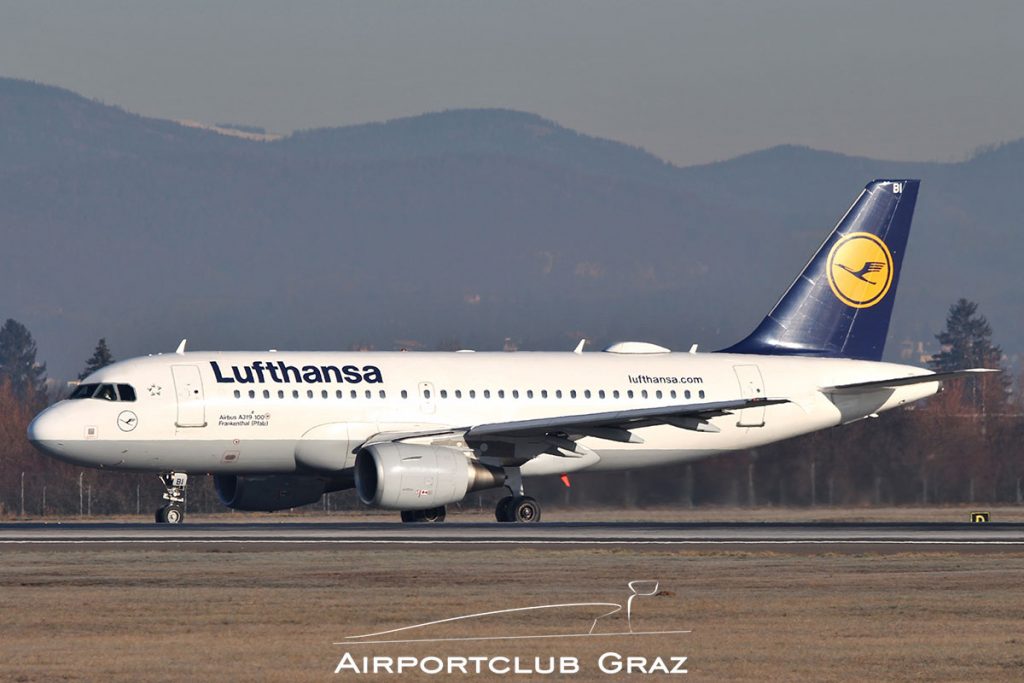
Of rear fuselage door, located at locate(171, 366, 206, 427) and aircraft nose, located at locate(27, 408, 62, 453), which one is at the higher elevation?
rear fuselage door, located at locate(171, 366, 206, 427)

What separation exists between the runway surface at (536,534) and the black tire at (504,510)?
1.99 metres

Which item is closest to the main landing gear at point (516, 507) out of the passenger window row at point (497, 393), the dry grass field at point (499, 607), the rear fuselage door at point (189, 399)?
the passenger window row at point (497, 393)

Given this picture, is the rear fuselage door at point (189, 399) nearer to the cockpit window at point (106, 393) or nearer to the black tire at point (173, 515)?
the cockpit window at point (106, 393)

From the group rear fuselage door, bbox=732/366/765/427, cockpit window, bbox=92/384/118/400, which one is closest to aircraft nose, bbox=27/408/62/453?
cockpit window, bbox=92/384/118/400

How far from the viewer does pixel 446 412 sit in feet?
148

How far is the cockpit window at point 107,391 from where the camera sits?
43.2 m

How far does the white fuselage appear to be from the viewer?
43.0 meters

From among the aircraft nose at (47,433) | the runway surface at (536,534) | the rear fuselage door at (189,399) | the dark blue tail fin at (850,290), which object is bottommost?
the runway surface at (536,534)

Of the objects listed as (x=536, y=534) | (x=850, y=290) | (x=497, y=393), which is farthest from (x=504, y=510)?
(x=850, y=290)

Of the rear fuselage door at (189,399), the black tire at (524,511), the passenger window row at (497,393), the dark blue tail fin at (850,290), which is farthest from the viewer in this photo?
the dark blue tail fin at (850,290)

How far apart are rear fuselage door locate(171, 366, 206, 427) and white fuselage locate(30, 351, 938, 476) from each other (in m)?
0.02

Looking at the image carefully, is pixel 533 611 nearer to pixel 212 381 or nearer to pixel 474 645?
pixel 474 645

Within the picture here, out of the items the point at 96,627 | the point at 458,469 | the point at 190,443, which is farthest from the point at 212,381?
the point at 96,627

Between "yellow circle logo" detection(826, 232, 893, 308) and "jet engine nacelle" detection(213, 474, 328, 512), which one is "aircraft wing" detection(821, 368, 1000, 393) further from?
"jet engine nacelle" detection(213, 474, 328, 512)
